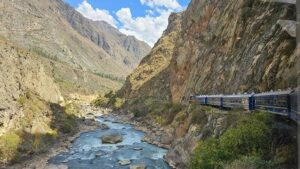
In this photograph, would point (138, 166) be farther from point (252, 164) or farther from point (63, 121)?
point (63, 121)

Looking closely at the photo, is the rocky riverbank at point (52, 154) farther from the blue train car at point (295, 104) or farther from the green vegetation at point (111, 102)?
the green vegetation at point (111, 102)

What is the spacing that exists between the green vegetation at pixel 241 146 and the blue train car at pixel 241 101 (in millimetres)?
2016

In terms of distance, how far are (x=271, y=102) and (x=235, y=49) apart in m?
27.8

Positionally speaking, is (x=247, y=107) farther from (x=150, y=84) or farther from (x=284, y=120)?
(x=150, y=84)

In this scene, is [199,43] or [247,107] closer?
[247,107]

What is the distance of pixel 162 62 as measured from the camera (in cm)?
14300

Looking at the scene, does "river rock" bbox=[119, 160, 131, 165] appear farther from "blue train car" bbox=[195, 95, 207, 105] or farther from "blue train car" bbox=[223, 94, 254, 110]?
"blue train car" bbox=[223, 94, 254, 110]

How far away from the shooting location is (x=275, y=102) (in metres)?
24.3

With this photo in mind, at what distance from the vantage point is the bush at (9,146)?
50862 millimetres

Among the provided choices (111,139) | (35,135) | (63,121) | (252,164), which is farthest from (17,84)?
(252,164)

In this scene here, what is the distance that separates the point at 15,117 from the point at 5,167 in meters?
13.1

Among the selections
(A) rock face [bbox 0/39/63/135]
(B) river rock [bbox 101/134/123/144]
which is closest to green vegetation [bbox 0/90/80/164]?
(A) rock face [bbox 0/39/63/135]

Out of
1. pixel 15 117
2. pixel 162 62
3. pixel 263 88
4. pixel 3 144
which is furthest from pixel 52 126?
pixel 162 62

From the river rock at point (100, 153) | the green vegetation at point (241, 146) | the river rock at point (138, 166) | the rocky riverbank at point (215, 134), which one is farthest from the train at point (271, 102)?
the river rock at point (100, 153)
